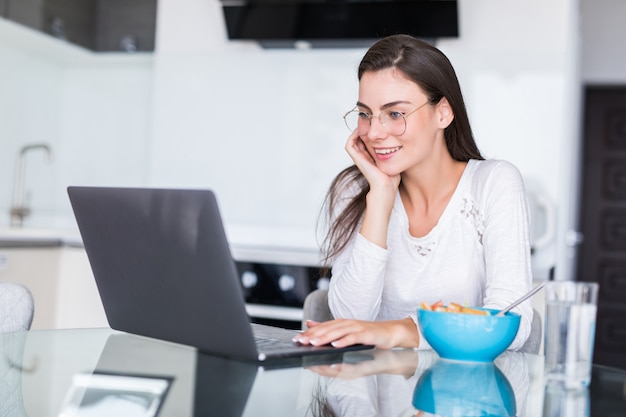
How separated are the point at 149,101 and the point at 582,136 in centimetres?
320

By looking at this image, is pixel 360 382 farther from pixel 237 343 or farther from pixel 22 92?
pixel 22 92

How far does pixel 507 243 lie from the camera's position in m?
1.63

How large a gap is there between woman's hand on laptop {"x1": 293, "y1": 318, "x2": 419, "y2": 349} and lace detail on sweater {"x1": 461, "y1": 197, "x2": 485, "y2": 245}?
43cm

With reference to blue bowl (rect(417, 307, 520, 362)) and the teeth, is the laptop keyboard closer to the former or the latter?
blue bowl (rect(417, 307, 520, 362))

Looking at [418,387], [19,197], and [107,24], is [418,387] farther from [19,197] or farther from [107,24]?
[107,24]

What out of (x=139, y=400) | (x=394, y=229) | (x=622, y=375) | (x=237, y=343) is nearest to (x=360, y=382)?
(x=237, y=343)

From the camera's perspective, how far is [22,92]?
4012 millimetres

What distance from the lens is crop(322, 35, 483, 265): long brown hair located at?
5.65 feet

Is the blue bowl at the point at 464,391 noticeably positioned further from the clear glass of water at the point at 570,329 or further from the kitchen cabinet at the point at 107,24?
the kitchen cabinet at the point at 107,24

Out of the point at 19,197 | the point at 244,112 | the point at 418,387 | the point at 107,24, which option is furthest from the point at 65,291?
the point at 418,387

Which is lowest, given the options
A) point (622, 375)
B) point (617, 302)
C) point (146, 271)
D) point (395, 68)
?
point (617, 302)

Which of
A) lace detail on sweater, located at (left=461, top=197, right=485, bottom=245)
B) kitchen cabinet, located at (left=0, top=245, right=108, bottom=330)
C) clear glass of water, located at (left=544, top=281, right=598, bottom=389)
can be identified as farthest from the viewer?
kitchen cabinet, located at (left=0, top=245, right=108, bottom=330)

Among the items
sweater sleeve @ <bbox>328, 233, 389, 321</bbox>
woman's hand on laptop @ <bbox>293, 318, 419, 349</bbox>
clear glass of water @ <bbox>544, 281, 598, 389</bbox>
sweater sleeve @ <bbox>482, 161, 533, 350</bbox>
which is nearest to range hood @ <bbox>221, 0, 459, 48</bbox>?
sweater sleeve @ <bbox>482, 161, 533, 350</bbox>

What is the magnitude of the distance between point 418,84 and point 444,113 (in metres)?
0.12
